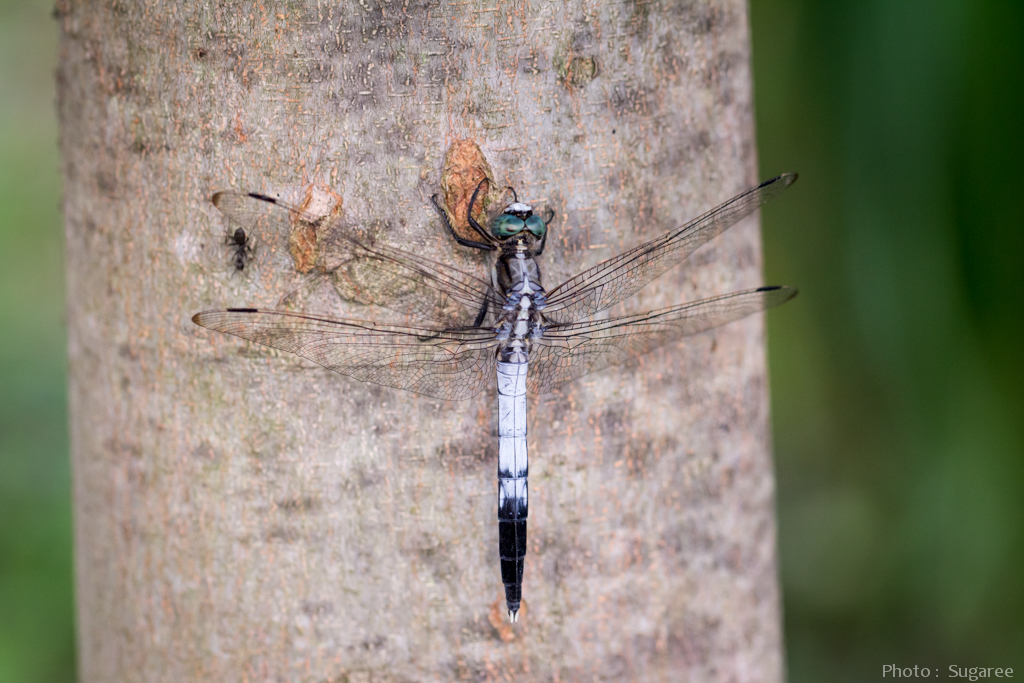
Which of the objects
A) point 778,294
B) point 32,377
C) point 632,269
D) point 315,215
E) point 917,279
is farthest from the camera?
point 32,377

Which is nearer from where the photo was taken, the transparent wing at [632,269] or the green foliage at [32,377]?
the transparent wing at [632,269]

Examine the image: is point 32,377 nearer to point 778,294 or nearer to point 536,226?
point 536,226

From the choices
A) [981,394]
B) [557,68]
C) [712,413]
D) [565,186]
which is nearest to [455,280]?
[565,186]

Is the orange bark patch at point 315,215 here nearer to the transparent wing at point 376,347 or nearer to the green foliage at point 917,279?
the transparent wing at point 376,347

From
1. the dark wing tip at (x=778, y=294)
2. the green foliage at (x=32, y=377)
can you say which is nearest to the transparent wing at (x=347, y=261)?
the dark wing tip at (x=778, y=294)

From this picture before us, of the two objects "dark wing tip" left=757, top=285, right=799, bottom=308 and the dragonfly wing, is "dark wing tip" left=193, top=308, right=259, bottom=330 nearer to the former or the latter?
the dragonfly wing

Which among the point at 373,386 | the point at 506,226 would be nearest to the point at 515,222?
the point at 506,226

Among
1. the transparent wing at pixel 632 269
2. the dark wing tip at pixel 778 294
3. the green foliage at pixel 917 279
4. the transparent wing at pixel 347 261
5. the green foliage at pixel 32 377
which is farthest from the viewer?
the green foliage at pixel 32 377
